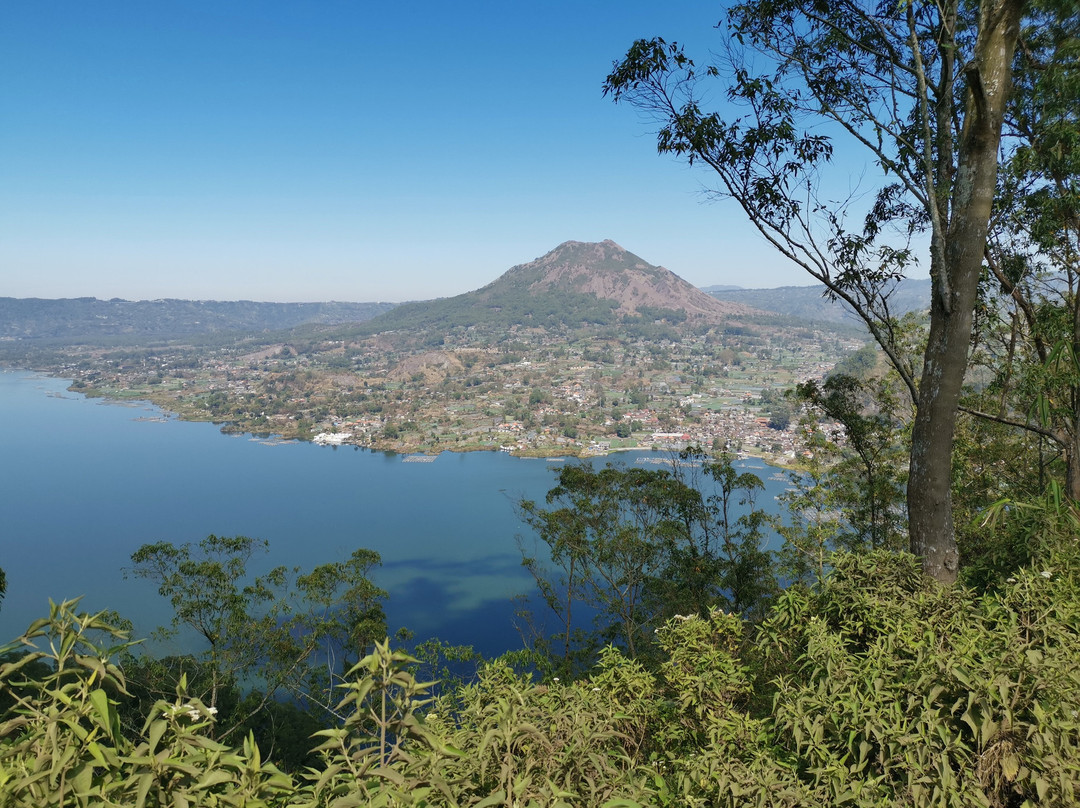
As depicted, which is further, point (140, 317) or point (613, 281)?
point (140, 317)

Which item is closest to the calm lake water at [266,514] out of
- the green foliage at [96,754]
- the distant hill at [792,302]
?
the green foliage at [96,754]

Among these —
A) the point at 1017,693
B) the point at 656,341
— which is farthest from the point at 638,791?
the point at 656,341

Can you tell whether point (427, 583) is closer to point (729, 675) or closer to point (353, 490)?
point (353, 490)

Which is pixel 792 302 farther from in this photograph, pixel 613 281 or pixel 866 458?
pixel 866 458

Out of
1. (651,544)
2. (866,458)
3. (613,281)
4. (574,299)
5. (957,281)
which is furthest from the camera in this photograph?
(613,281)

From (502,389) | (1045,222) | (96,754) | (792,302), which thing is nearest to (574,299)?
(502,389)

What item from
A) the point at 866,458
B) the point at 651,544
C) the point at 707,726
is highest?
the point at 707,726

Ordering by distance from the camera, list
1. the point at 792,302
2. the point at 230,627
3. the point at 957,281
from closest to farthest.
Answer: the point at 957,281 < the point at 230,627 < the point at 792,302
